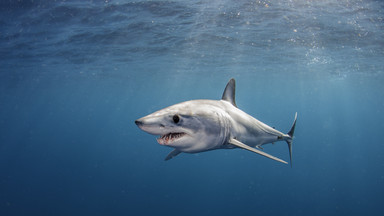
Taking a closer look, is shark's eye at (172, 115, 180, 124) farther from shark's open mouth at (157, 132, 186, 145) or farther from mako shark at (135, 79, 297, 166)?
shark's open mouth at (157, 132, 186, 145)

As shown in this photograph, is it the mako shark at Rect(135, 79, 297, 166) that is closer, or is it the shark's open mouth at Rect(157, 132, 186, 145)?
the mako shark at Rect(135, 79, 297, 166)

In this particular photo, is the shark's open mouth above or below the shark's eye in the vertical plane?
below

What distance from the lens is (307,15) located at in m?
11.2

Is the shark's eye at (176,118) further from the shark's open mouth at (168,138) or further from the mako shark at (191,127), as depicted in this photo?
the shark's open mouth at (168,138)

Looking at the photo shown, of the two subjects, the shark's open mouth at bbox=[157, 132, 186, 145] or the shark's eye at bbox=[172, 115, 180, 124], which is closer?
the shark's eye at bbox=[172, 115, 180, 124]

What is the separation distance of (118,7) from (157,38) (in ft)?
17.5

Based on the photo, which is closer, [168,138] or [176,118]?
[176,118]

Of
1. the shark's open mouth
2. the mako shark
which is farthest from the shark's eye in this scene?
the shark's open mouth

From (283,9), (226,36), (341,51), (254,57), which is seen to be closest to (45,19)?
(226,36)

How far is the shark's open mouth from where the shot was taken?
2461 millimetres

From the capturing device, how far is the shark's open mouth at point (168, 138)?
2461mm

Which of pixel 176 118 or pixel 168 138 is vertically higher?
pixel 176 118

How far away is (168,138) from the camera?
251 cm

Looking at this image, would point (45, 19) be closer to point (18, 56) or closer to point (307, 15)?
point (18, 56)
